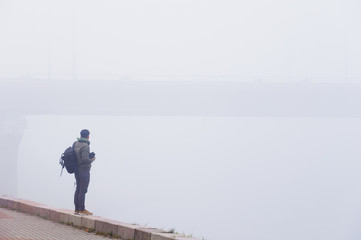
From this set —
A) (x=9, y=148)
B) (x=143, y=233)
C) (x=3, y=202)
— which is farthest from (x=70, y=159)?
(x=9, y=148)

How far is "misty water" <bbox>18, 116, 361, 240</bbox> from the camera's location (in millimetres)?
45750

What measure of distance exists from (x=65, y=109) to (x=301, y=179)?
31.4 metres

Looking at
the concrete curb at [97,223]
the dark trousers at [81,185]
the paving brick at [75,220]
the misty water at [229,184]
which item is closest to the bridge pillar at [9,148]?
the misty water at [229,184]

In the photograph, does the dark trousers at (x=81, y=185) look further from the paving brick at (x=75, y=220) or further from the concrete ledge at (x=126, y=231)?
the concrete ledge at (x=126, y=231)

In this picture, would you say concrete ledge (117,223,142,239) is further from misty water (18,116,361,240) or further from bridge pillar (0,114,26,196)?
bridge pillar (0,114,26,196)

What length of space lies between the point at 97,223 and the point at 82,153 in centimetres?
159

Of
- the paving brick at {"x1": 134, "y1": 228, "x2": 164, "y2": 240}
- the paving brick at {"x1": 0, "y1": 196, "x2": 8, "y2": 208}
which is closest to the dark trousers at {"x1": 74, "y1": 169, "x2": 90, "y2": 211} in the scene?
the paving brick at {"x1": 134, "y1": 228, "x2": 164, "y2": 240}

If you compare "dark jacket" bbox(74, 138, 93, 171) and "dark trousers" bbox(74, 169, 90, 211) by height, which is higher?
"dark jacket" bbox(74, 138, 93, 171)

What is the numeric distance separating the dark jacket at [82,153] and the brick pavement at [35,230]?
0.99 metres

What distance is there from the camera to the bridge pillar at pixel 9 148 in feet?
142

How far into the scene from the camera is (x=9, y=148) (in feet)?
150

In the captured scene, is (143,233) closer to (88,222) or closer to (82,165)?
(88,222)

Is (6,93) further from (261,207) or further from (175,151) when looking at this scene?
(175,151)

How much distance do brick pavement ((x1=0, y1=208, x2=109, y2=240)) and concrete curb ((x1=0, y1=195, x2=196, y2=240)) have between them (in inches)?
5.3
